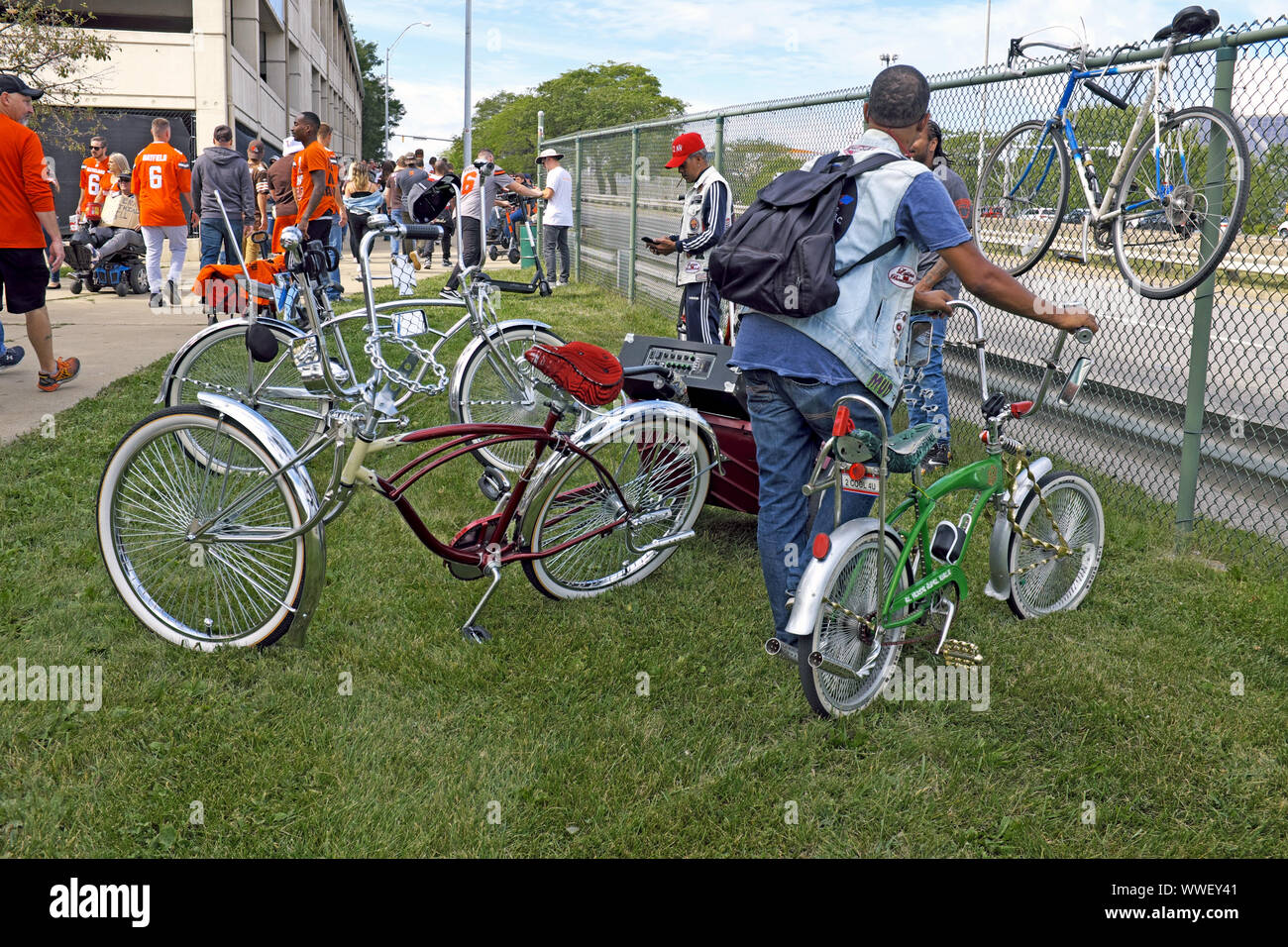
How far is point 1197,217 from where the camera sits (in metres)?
4.98

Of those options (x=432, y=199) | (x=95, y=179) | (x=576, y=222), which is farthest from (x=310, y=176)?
(x=576, y=222)

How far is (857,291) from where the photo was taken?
10.9ft

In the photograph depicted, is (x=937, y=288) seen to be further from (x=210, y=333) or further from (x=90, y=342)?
(x=90, y=342)

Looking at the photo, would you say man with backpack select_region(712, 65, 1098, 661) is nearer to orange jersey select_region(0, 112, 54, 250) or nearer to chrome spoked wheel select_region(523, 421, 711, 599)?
chrome spoked wheel select_region(523, 421, 711, 599)

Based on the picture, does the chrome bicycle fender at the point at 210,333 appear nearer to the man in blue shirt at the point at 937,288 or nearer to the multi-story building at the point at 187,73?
the man in blue shirt at the point at 937,288

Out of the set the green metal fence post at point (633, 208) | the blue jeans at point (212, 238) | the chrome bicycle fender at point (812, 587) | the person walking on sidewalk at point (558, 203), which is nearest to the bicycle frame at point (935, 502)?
the chrome bicycle fender at point (812, 587)

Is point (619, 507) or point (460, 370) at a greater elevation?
point (460, 370)

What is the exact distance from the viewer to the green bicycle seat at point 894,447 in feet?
10.9

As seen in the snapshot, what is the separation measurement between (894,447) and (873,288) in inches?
21.7

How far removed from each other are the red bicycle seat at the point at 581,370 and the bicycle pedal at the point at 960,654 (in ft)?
5.25

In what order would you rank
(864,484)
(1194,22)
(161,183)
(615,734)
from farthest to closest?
(161,183)
(1194,22)
(864,484)
(615,734)

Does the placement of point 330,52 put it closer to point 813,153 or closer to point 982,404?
point 813,153

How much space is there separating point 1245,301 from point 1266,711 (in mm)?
2518

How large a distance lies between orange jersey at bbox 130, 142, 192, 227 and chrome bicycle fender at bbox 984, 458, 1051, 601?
36.2 feet
